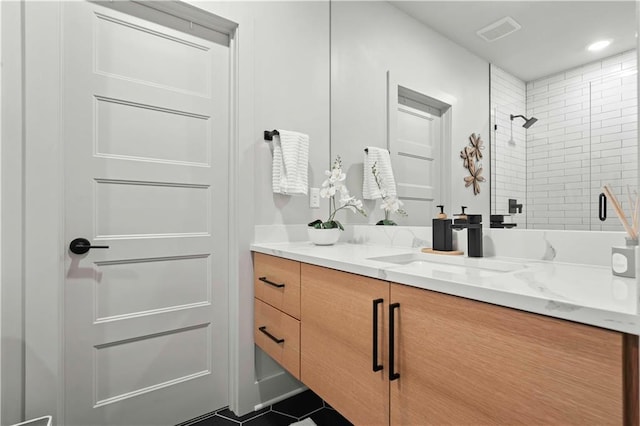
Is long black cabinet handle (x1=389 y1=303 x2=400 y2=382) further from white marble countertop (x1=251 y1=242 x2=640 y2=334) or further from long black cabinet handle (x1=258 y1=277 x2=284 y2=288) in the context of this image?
long black cabinet handle (x1=258 y1=277 x2=284 y2=288)

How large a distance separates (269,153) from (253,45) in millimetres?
573

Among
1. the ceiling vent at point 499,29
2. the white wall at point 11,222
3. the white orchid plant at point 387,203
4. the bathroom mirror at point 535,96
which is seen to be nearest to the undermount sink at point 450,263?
the bathroom mirror at point 535,96

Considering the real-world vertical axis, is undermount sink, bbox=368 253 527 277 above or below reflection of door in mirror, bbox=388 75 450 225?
below

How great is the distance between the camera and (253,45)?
1.76m

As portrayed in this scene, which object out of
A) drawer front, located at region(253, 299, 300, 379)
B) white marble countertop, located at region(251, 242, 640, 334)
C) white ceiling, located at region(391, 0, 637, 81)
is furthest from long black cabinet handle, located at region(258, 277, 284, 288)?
white ceiling, located at region(391, 0, 637, 81)

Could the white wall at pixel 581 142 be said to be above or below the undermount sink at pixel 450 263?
above

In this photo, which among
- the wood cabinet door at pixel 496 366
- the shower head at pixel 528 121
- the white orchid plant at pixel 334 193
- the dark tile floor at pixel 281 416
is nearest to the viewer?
the wood cabinet door at pixel 496 366

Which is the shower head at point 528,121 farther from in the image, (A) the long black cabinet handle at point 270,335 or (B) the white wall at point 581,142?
(A) the long black cabinet handle at point 270,335

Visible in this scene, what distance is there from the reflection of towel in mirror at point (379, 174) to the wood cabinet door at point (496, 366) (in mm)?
952

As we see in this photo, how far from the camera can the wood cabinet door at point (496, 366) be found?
542mm

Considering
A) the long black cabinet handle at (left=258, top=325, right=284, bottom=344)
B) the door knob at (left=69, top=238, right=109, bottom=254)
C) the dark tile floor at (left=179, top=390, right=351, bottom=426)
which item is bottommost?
the dark tile floor at (left=179, top=390, right=351, bottom=426)

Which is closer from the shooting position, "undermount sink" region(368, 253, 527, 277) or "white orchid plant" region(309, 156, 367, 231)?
"undermount sink" region(368, 253, 527, 277)

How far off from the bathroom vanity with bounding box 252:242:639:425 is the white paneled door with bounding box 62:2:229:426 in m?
0.65

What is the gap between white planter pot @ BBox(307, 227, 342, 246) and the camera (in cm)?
170
